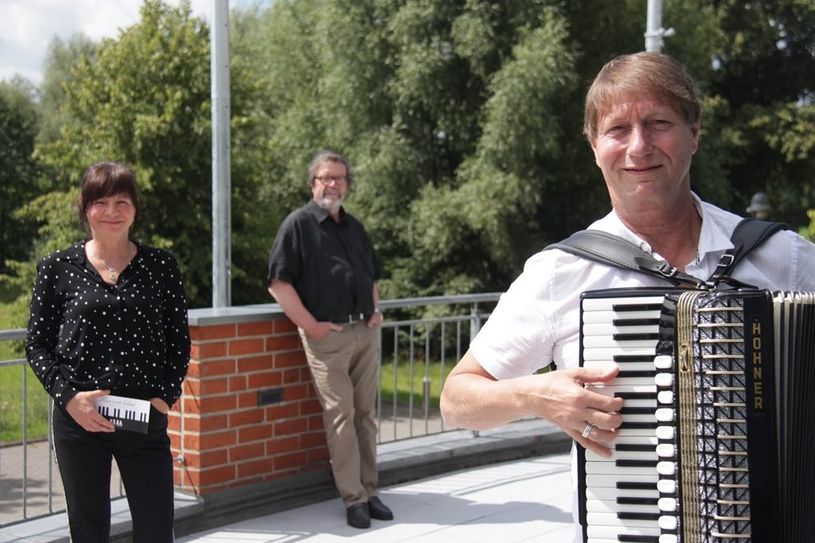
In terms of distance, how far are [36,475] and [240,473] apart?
8.82ft

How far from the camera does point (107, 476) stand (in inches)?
147

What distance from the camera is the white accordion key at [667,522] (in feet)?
5.91

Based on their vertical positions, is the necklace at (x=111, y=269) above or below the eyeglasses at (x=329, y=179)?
below

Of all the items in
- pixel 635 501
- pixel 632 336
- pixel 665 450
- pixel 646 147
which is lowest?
pixel 635 501

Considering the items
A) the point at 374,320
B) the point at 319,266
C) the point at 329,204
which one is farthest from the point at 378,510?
the point at 329,204

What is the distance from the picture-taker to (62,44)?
3703 cm

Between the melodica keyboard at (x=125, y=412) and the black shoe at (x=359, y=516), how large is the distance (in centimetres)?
215

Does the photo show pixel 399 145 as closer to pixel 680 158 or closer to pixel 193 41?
pixel 193 41

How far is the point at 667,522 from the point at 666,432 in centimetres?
17

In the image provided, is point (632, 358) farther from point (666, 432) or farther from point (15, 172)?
point (15, 172)

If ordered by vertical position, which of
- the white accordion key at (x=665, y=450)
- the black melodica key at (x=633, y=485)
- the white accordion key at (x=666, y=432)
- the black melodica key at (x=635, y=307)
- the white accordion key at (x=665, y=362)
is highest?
the black melodica key at (x=635, y=307)

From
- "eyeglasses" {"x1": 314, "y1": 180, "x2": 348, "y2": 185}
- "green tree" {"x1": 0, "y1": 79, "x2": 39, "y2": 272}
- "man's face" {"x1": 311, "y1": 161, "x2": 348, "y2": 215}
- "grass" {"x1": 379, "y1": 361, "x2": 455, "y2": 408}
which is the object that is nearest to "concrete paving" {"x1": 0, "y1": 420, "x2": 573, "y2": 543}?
"man's face" {"x1": 311, "y1": 161, "x2": 348, "y2": 215}

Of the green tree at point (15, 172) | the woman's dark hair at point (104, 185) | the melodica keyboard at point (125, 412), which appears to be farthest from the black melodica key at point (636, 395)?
the green tree at point (15, 172)

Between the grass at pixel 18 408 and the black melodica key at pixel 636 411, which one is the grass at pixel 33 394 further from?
the black melodica key at pixel 636 411
